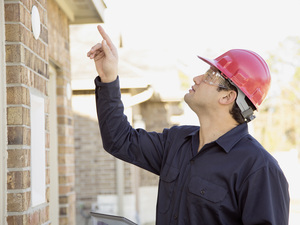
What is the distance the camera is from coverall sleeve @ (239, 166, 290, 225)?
2529mm

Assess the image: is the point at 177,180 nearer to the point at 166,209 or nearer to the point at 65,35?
the point at 166,209

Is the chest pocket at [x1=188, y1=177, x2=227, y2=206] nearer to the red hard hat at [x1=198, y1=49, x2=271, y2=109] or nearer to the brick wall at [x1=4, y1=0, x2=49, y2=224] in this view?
the red hard hat at [x1=198, y1=49, x2=271, y2=109]

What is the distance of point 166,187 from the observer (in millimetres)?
2875

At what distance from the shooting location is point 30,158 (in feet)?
10.2

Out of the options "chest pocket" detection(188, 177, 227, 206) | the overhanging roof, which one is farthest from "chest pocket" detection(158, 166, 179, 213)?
the overhanging roof

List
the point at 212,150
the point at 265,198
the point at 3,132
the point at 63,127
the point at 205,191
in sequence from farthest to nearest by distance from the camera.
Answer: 1. the point at 63,127
2. the point at 3,132
3. the point at 212,150
4. the point at 205,191
5. the point at 265,198

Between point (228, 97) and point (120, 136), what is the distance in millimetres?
673

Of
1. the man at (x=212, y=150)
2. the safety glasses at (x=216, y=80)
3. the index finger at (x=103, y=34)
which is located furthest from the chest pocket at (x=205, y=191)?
the index finger at (x=103, y=34)

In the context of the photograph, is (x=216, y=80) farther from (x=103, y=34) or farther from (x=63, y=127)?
(x=63, y=127)

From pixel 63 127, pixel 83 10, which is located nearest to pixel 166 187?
pixel 63 127

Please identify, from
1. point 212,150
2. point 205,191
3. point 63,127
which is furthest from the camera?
point 63,127

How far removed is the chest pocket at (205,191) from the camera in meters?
2.62

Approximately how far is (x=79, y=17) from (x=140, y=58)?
5.35 m

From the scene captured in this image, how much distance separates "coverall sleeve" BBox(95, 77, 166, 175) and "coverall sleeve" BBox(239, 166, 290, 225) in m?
0.69
